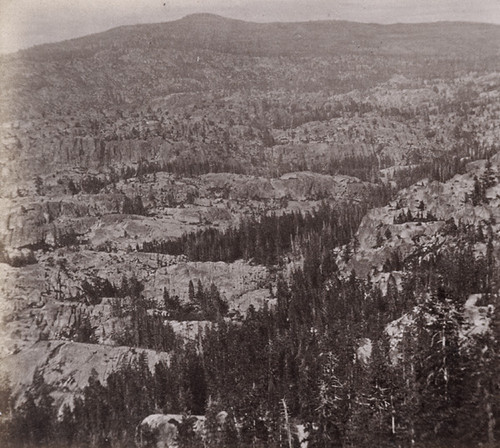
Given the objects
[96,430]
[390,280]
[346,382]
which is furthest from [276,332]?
[346,382]

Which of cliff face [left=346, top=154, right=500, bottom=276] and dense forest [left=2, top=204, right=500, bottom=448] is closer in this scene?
dense forest [left=2, top=204, right=500, bottom=448]

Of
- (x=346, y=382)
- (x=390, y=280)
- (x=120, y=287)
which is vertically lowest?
(x=120, y=287)

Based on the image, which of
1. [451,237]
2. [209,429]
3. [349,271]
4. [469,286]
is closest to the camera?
[209,429]

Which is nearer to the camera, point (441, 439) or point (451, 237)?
point (441, 439)

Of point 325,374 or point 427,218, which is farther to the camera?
point 427,218

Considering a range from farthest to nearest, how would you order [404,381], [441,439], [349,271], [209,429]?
[349,271] → [209,429] → [404,381] → [441,439]

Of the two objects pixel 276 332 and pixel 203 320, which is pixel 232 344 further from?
pixel 203 320

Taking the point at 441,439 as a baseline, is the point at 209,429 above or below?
below

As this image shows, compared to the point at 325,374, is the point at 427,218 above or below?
below

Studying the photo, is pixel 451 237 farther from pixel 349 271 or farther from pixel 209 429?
pixel 209 429

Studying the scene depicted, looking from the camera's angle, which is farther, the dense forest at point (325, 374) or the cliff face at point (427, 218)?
the cliff face at point (427, 218)
